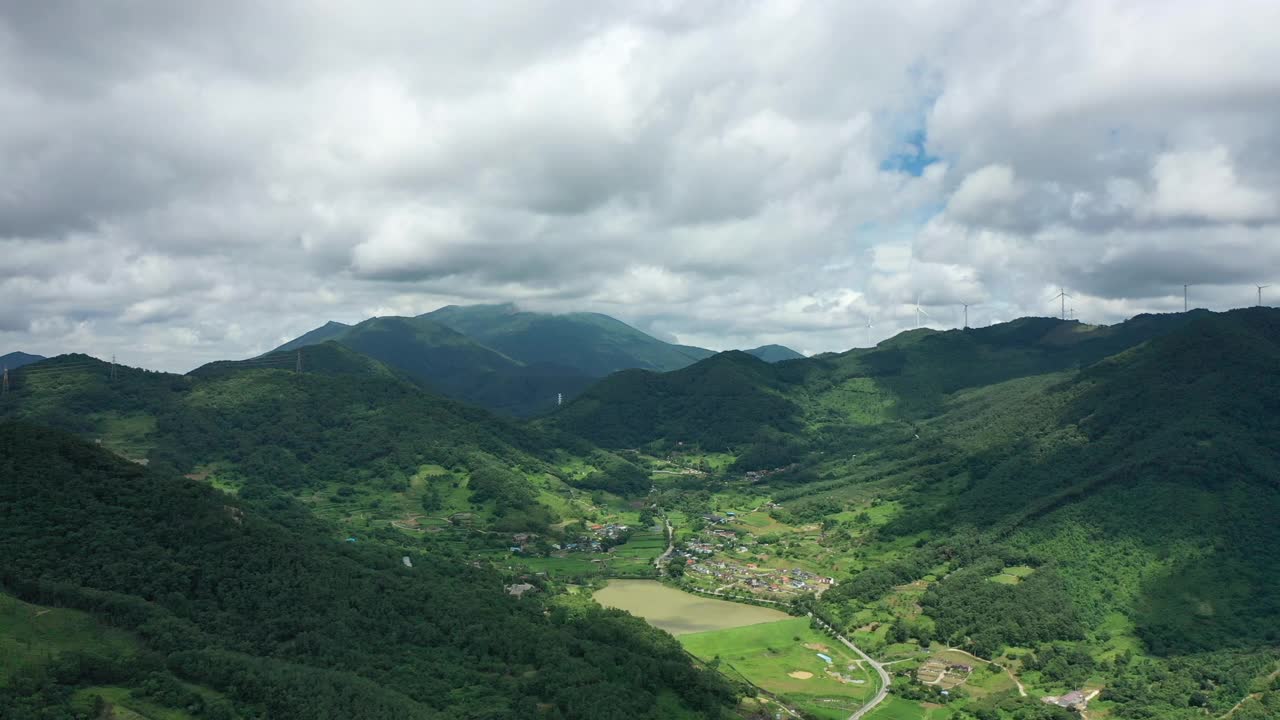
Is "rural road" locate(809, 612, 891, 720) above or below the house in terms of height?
below

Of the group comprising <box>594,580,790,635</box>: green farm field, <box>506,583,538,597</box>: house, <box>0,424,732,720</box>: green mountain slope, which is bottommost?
<box>594,580,790,635</box>: green farm field

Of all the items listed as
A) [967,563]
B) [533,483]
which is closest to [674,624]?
[967,563]

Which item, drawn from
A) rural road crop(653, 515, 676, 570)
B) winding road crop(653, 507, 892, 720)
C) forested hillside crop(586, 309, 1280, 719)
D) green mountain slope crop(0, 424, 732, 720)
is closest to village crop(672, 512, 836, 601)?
rural road crop(653, 515, 676, 570)

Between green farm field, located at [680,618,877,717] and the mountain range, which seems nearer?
the mountain range

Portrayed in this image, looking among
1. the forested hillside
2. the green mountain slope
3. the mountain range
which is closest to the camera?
the green mountain slope

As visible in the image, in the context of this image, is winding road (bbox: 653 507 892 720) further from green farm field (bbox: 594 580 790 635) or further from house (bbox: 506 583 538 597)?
house (bbox: 506 583 538 597)

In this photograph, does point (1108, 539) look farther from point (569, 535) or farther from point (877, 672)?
point (569, 535)
